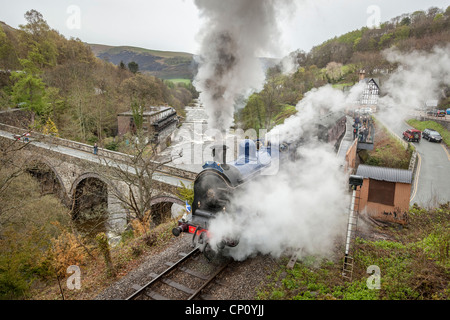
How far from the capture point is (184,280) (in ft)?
20.9

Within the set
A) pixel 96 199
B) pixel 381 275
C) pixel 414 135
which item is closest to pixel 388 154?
pixel 414 135

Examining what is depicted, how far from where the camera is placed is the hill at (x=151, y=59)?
7325 centimetres

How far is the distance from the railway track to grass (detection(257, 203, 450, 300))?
1353 millimetres

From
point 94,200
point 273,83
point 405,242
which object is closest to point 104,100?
point 94,200

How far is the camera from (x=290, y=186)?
788cm

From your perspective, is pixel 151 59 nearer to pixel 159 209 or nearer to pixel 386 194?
pixel 159 209

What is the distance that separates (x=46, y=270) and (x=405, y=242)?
10968mm

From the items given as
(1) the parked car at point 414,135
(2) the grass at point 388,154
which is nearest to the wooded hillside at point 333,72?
(2) the grass at point 388,154

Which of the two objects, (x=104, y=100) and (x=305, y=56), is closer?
(x=104, y=100)

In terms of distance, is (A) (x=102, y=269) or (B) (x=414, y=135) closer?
(A) (x=102, y=269)

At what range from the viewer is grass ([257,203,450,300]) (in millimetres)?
5035

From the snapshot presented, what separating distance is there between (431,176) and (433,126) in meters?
12.7

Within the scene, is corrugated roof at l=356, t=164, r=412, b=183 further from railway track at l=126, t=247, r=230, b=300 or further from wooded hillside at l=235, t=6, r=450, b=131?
wooded hillside at l=235, t=6, r=450, b=131
